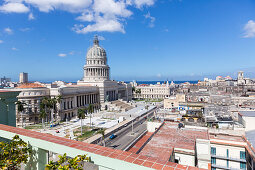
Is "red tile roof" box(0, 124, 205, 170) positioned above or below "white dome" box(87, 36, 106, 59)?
below

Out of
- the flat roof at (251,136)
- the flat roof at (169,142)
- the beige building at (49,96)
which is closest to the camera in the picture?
the flat roof at (169,142)

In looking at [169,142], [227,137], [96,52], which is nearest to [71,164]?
[169,142]

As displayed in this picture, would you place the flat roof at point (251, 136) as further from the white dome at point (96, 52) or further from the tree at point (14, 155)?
the white dome at point (96, 52)

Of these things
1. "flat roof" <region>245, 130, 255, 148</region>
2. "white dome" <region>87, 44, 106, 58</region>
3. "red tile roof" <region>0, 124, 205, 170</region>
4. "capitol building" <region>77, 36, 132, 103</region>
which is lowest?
"flat roof" <region>245, 130, 255, 148</region>

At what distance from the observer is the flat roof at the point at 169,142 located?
20.8m

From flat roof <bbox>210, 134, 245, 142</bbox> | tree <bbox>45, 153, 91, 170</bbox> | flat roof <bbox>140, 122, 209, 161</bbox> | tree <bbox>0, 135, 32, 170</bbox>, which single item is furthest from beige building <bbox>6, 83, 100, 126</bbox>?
tree <bbox>45, 153, 91, 170</bbox>

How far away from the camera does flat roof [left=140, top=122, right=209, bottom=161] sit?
2084 centimetres

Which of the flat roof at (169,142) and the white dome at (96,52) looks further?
the white dome at (96,52)

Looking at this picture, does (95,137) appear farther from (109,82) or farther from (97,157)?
(109,82)

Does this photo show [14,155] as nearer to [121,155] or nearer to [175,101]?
[121,155]

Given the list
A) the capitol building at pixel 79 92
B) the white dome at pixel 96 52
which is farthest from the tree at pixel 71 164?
the white dome at pixel 96 52

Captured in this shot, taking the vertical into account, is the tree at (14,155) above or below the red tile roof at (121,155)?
below

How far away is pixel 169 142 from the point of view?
24.6m

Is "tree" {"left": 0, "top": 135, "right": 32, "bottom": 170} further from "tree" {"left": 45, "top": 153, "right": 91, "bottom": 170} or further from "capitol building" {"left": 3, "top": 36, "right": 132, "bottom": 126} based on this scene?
"capitol building" {"left": 3, "top": 36, "right": 132, "bottom": 126}
